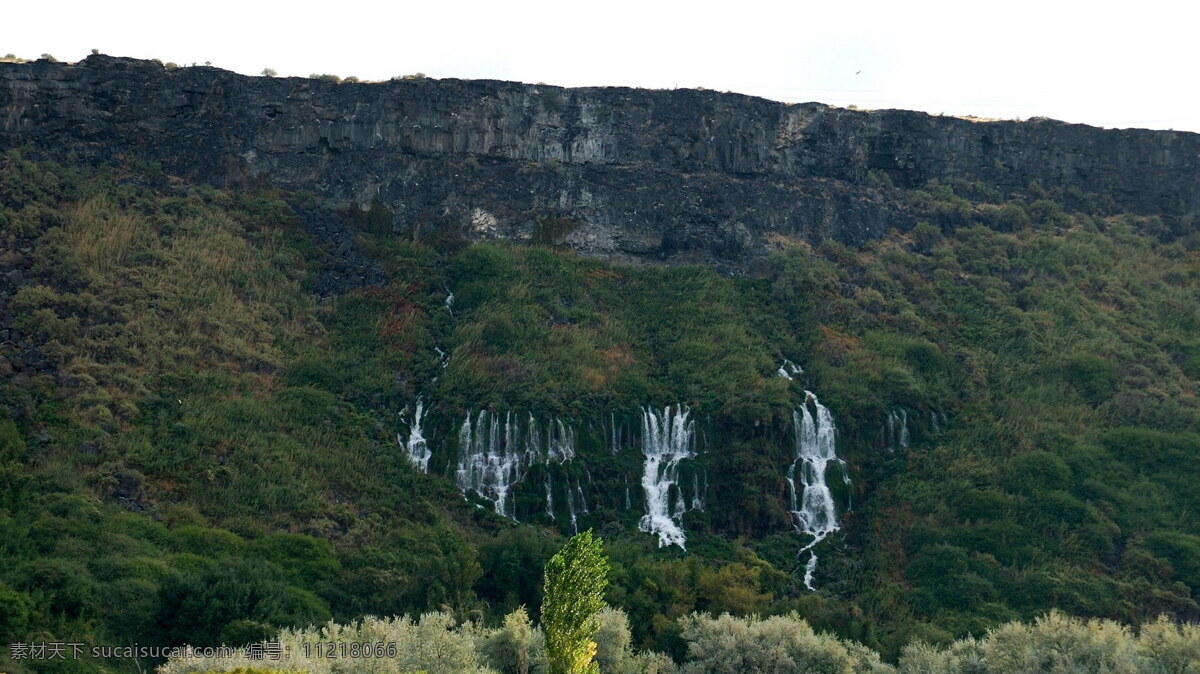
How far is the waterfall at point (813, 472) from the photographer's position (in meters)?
74.9

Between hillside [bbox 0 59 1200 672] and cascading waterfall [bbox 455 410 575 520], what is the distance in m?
0.13

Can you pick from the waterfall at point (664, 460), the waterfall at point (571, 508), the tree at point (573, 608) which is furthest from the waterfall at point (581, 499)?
the tree at point (573, 608)

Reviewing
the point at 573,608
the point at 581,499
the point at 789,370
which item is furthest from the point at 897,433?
the point at 573,608

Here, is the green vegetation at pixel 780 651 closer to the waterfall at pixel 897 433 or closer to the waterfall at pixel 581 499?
the waterfall at pixel 581 499

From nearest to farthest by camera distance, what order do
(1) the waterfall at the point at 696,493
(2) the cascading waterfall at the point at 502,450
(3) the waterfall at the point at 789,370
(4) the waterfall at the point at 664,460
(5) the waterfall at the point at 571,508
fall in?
(5) the waterfall at the point at 571,508 < (4) the waterfall at the point at 664,460 < (2) the cascading waterfall at the point at 502,450 < (1) the waterfall at the point at 696,493 < (3) the waterfall at the point at 789,370

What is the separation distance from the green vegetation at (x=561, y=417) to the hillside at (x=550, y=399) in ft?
0.58

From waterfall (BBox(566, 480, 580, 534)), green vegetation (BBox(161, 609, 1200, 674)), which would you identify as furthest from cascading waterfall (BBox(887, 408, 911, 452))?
green vegetation (BBox(161, 609, 1200, 674))

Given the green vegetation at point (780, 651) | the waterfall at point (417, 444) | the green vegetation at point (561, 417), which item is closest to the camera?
the green vegetation at point (780, 651)

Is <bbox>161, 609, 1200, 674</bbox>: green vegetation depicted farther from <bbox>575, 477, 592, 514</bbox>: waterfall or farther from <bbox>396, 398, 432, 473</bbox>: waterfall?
<bbox>396, 398, 432, 473</bbox>: waterfall

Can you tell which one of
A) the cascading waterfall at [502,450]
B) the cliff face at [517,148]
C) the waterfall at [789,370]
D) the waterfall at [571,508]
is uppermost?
the cliff face at [517,148]

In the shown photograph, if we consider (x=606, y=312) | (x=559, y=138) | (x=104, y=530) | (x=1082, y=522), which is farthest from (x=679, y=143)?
(x=104, y=530)

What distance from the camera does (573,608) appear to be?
4575 cm

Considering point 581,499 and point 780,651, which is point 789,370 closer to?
point 581,499

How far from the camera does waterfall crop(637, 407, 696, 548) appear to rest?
73562mm
